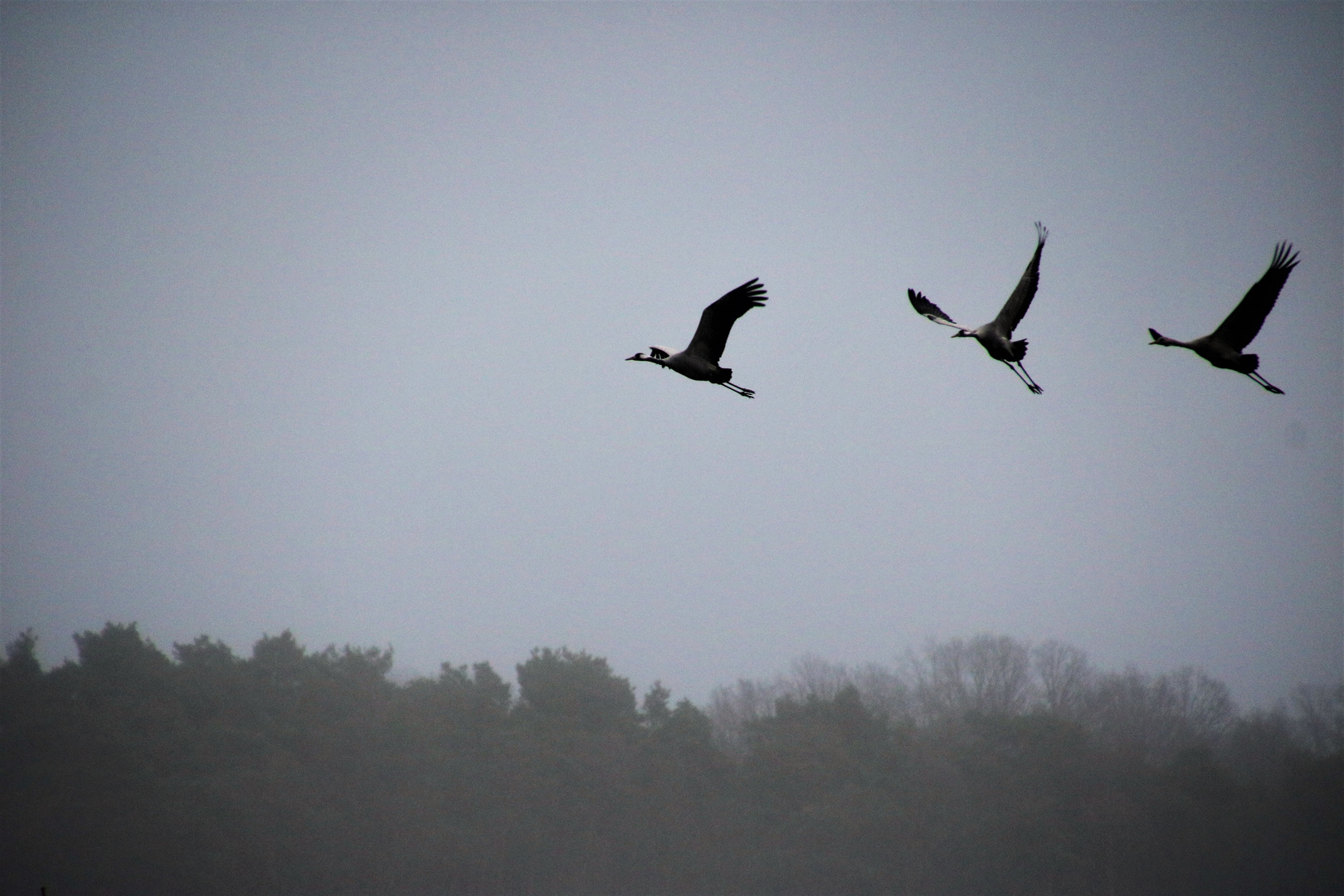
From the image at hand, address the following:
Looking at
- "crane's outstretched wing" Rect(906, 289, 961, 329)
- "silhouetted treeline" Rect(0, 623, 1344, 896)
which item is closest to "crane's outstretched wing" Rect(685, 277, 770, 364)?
"crane's outstretched wing" Rect(906, 289, 961, 329)

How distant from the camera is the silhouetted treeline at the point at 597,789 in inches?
1640

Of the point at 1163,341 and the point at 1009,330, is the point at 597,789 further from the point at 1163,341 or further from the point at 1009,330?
the point at 1163,341

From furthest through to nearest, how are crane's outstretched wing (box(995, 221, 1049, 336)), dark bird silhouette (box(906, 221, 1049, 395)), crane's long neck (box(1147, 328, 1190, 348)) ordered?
1. dark bird silhouette (box(906, 221, 1049, 395))
2. crane's outstretched wing (box(995, 221, 1049, 336))
3. crane's long neck (box(1147, 328, 1190, 348))

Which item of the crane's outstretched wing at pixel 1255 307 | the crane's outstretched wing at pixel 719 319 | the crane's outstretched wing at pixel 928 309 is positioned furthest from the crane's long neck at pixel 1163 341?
the crane's outstretched wing at pixel 719 319

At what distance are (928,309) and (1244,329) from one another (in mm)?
4321

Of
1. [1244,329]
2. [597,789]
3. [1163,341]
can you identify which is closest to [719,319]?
[1163,341]

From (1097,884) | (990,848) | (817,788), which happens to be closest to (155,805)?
(817,788)

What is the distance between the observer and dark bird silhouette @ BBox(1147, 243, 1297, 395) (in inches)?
368

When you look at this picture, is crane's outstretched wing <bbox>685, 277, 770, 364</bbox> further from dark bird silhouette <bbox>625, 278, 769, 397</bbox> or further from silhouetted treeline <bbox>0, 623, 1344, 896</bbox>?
silhouetted treeline <bbox>0, 623, 1344, 896</bbox>

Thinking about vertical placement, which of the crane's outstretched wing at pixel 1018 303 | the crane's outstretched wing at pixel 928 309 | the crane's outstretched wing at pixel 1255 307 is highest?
the crane's outstretched wing at pixel 928 309

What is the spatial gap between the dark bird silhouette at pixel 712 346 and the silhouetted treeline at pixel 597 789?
3811 cm

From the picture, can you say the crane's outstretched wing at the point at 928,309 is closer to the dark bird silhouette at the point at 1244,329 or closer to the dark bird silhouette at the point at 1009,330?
the dark bird silhouette at the point at 1009,330

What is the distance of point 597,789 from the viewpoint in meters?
48.7

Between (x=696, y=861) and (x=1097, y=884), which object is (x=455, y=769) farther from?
(x=1097, y=884)
